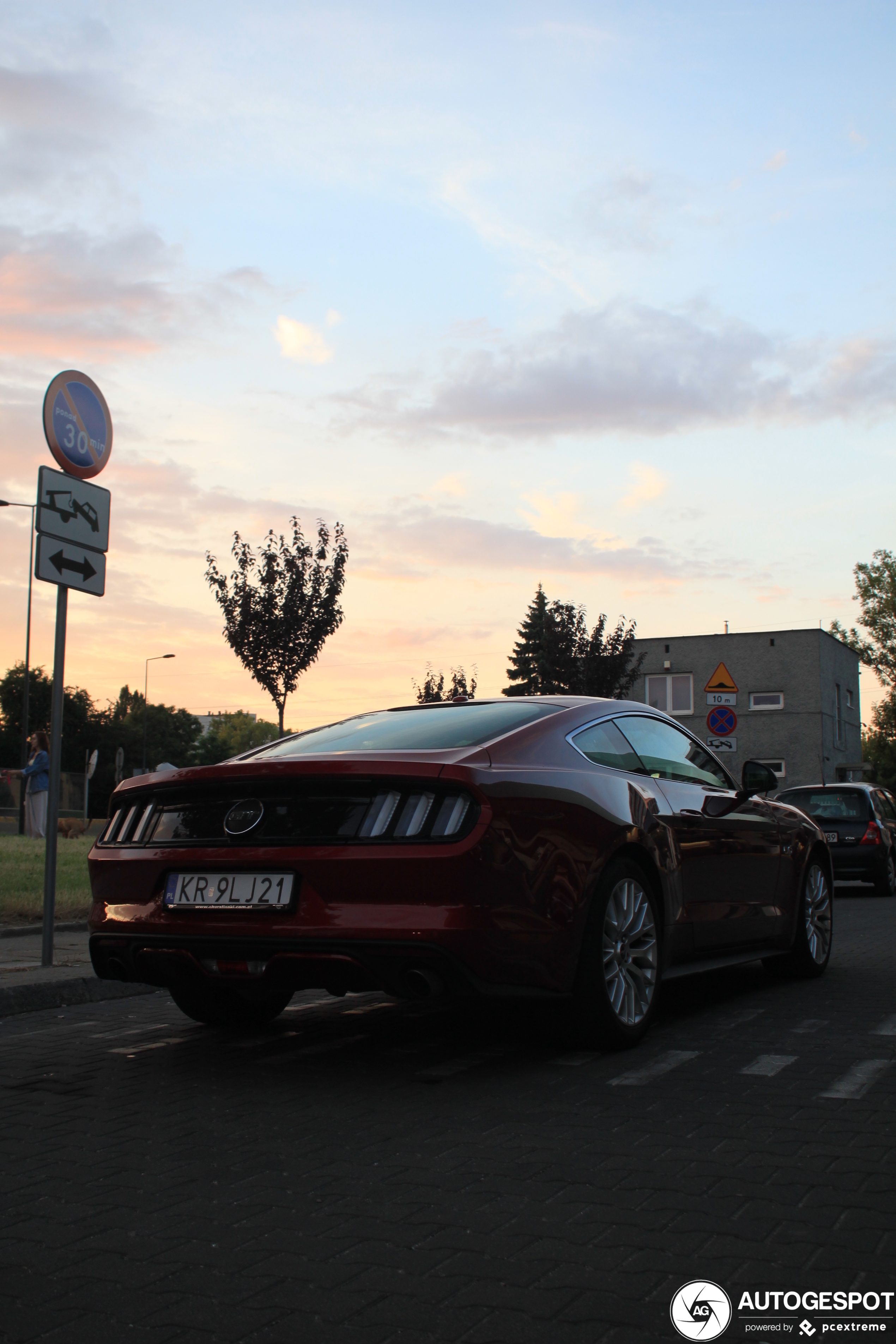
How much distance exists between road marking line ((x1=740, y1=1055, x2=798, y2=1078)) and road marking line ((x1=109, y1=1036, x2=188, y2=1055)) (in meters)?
2.44

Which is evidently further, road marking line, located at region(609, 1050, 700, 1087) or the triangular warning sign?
the triangular warning sign

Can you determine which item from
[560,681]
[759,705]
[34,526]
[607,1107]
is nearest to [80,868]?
[34,526]

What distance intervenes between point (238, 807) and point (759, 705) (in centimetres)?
4212

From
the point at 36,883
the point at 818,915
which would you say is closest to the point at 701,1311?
the point at 818,915

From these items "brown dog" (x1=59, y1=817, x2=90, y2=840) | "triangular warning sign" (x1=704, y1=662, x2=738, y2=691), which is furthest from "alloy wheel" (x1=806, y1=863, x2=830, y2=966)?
"brown dog" (x1=59, y1=817, x2=90, y2=840)

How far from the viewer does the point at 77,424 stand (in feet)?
27.1

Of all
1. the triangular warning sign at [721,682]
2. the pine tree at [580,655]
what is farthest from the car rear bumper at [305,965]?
the pine tree at [580,655]

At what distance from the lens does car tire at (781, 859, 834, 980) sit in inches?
297

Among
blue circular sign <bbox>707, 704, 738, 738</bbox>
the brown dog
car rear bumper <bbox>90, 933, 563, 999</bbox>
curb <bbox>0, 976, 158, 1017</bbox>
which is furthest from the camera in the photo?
the brown dog

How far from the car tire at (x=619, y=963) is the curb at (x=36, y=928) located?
16.4 ft

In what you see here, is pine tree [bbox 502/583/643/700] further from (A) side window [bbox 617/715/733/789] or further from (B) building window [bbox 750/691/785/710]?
(A) side window [bbox 617/715/733/789]

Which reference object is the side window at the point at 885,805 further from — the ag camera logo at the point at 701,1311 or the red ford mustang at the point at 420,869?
the ag camera logo at the point at 701,1311

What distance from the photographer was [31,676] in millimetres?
78750

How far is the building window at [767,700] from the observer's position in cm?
4516
